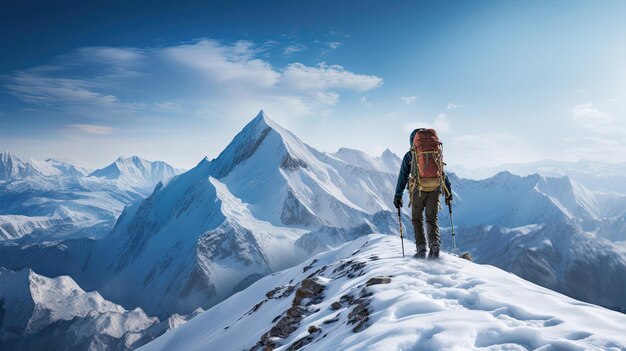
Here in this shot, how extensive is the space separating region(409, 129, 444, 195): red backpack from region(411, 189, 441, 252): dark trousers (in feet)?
1.08

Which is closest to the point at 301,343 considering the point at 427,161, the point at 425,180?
the point at 425,180

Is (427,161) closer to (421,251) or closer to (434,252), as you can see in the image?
(434,252)

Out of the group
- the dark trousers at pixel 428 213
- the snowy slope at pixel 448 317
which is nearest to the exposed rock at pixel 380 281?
the snowy slope at pixel 448 317

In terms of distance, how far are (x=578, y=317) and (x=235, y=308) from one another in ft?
109

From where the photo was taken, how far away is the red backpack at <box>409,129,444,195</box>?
1345 centimetres

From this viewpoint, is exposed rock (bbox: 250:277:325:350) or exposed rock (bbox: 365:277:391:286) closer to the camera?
exposed rock (bbox: 365:277:391:286)

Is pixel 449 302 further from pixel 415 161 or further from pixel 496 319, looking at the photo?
pixel 415 161

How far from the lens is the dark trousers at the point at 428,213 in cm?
1383

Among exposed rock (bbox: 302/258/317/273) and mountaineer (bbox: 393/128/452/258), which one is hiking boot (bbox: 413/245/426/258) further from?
exposed rock (bbox: 302/258/317/273)

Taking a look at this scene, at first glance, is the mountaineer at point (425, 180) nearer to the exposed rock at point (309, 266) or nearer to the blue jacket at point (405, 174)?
the blue jacket at point (405, 174)

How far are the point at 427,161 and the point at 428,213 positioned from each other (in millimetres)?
1993

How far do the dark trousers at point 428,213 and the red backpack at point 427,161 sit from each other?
1.08 feet

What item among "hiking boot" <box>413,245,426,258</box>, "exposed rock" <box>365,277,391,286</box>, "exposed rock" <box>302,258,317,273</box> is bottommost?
"exposed rock" <box>302,258,317,273</box>

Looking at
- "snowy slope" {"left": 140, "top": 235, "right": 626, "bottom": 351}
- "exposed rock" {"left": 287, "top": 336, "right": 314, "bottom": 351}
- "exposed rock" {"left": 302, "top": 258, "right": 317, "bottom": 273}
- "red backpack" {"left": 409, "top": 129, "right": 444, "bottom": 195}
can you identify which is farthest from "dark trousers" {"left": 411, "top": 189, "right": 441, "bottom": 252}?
"exposed rock" {"left": 302, "top": 258, "right": 317, "bottom": 273}
